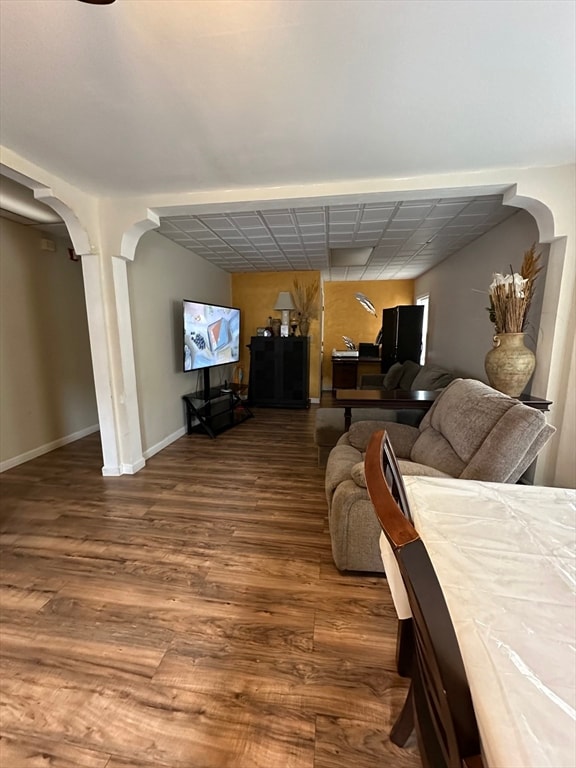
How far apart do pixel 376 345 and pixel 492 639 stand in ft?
19.9

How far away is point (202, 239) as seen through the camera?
3.50m

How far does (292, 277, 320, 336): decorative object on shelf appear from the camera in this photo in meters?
5.27

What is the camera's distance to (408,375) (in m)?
4.25

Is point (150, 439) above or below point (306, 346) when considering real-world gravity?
below

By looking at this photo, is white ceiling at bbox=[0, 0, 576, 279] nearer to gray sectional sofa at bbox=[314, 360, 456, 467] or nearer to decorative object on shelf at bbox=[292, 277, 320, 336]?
gray sectional sofa at bbox=[314, 360, 456, 467]

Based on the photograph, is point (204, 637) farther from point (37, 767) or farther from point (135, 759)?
point (37, 767)

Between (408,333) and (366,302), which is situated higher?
(366,302)

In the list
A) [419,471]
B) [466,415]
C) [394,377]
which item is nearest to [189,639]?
[419,471]

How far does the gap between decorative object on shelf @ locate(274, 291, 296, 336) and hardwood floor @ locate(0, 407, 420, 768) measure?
3.22 m

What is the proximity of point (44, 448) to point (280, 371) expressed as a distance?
314cm

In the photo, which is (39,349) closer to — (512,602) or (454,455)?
(454,455)

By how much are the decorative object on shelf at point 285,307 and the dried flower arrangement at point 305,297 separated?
18 centimetres

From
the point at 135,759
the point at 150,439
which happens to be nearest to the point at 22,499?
the point at 150,439

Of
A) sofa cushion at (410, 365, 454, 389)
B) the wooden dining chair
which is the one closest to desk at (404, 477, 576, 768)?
the wooden dining chair
